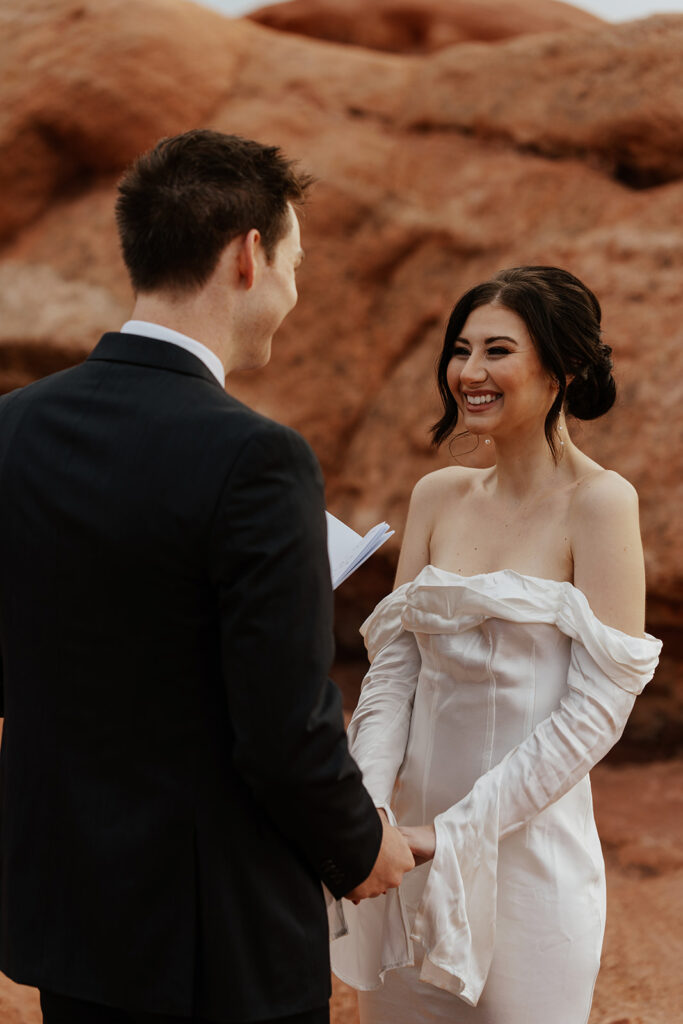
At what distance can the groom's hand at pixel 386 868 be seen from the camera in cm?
169

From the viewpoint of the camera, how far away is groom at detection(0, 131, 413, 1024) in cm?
146

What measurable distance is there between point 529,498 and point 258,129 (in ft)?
16.5

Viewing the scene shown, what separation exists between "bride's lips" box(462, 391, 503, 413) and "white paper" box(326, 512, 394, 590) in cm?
37

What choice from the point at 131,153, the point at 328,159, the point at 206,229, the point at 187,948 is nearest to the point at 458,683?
the point at 187,948

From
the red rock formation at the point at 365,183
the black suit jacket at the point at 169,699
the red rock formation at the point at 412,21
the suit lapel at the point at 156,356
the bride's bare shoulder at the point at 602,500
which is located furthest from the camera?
the red rock formation at the point at 412,21

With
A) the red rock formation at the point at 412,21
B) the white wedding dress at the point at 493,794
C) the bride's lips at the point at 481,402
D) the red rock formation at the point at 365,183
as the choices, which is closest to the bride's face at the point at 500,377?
the bride's lips at the point at 481,402

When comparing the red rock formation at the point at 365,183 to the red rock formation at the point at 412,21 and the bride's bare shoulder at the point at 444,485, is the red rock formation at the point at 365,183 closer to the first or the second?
the red rock formation at the point at 412,21

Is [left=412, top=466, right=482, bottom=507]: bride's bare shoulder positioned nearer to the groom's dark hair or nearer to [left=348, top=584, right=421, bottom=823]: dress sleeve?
[left=348, top=584, right=421, bottom=823]: dress sleeve

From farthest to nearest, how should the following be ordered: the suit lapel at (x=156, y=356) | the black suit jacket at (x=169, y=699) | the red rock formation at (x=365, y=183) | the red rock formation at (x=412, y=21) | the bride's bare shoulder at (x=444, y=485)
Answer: the red rock formation at (x=412, y=21)
the red rock formation at (x=365, y=183)
the bride's bare shoulder at (x=444, y=485)
the suit lapel at (x=156, y=356)
the black suit jacket at (x=169, y=699)

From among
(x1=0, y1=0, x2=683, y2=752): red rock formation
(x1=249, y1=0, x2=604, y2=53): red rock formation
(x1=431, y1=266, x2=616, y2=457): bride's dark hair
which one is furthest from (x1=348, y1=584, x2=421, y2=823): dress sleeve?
(x1=249, y1=0, x2=604, y2=53): red rock formation

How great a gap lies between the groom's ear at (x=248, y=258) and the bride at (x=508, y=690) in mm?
781

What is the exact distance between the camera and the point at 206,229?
1596 millimetres

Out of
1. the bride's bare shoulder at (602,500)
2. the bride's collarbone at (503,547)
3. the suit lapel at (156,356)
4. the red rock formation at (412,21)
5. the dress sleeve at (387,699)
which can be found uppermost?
the red rock formation at (412,21)

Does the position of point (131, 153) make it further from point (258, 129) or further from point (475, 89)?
point (475, 89)
